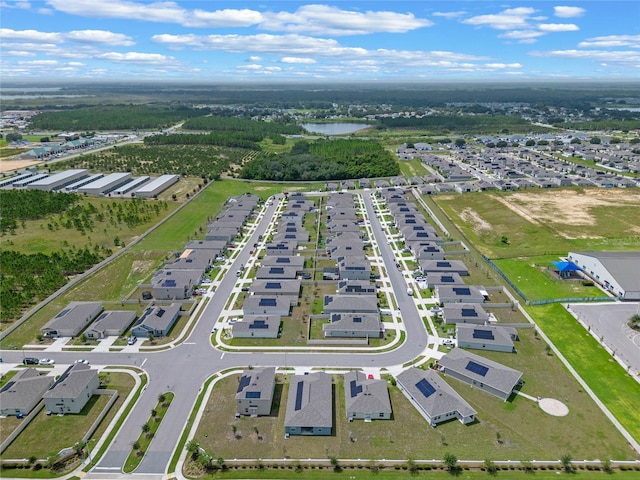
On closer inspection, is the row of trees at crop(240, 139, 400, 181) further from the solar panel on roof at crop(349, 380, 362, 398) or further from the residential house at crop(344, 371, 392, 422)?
the residential house at crop(344, 371, 392, 422)

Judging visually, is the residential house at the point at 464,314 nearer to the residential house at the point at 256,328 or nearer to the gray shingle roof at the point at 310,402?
the gray shingle roof at the point at 310,402

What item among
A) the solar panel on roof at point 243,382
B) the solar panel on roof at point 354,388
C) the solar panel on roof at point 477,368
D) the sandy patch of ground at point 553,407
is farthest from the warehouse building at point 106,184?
the sandy patch of ground at point 553,407

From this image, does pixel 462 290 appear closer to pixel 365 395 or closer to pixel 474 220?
pixel 365 395

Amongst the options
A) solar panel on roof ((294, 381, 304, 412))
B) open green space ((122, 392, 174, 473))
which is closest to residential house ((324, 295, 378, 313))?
solar panel on roof ((294, 381, 304, 412))

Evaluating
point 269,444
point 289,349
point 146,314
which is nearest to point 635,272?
point 289,349

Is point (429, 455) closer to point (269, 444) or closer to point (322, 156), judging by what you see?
point (269, 444)
